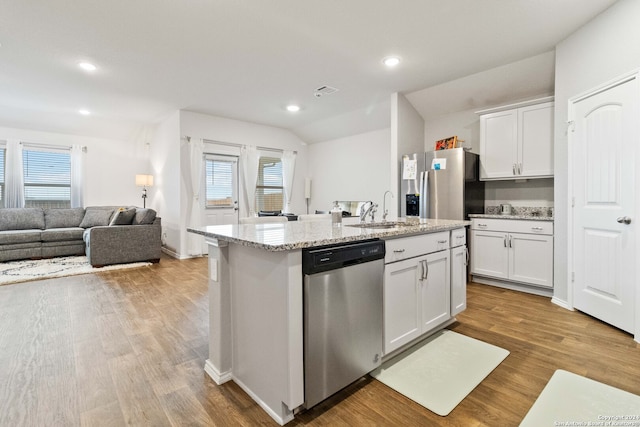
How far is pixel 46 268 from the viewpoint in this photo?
15.1 ft

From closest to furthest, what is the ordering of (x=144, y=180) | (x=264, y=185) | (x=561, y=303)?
(x=561, y=303) < (x=144, y=180) < (x=264, y=185)

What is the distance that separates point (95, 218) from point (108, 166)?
135 centimetres

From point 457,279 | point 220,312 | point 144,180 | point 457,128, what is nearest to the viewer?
point 220,312

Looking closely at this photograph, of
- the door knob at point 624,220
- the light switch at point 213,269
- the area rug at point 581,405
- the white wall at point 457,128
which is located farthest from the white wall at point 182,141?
the door knob at point 624,220

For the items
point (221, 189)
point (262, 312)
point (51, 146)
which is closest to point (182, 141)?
point (221, 189)

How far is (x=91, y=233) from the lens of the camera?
4680 mm

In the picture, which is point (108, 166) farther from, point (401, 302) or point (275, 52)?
point (401, 302)

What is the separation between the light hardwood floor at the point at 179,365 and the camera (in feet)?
4.97

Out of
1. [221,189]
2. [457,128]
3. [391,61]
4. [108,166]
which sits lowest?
[221,189]

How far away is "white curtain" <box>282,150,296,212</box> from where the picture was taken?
23.0 ft

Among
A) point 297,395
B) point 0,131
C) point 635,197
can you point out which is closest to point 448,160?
point 635,197

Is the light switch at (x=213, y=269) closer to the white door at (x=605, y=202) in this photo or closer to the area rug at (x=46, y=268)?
the white door at (x=605, y=202)

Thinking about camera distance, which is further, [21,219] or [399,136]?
[21,219]

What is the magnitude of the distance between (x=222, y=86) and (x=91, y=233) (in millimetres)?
3017
